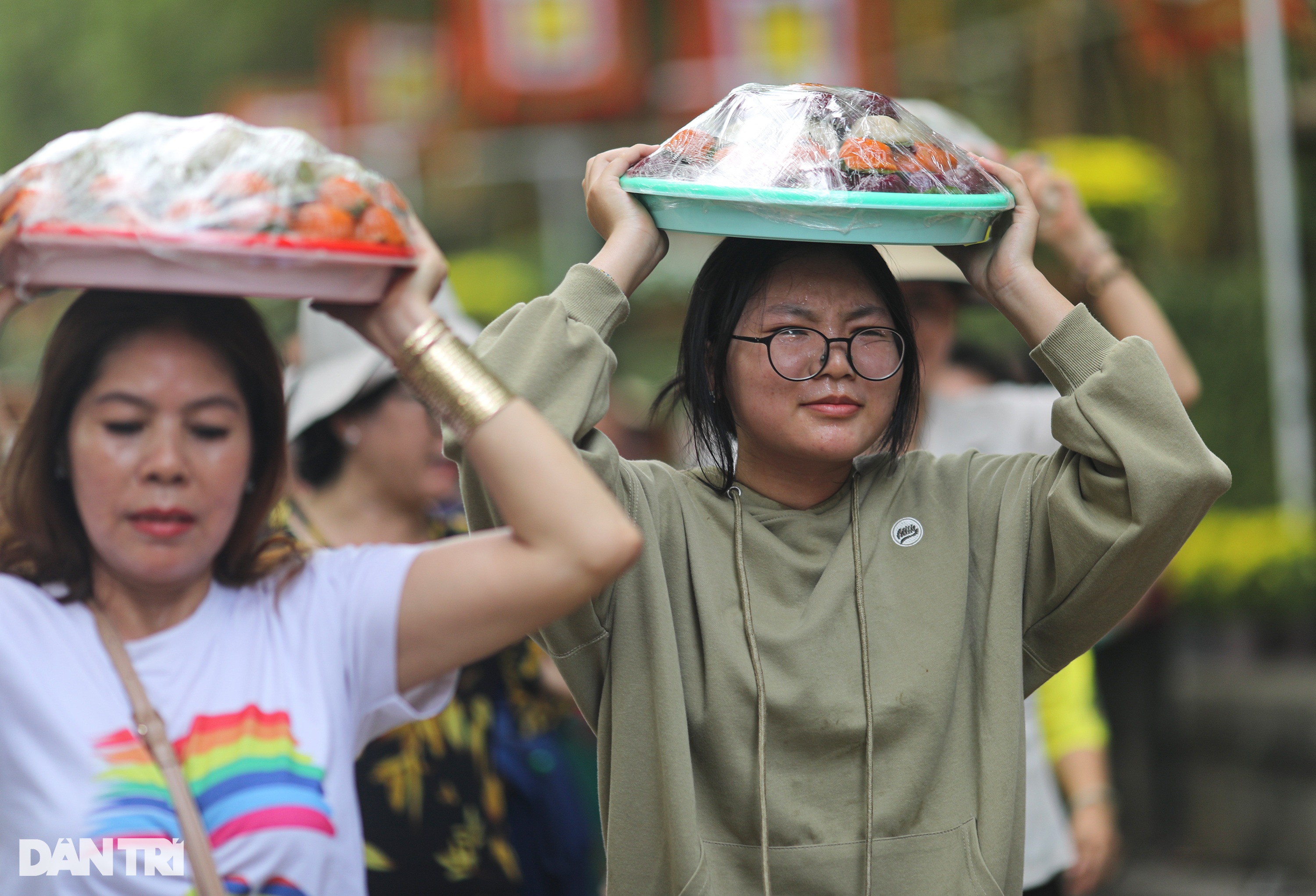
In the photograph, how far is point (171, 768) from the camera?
1.90 m

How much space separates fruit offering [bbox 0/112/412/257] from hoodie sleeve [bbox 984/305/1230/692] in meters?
0.96

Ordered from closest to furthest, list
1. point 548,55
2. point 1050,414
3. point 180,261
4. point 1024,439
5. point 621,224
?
point 180,261 < point 621,224 < point 1050,414 < point 1024,439 < point 548,55

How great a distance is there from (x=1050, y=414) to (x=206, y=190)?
1871 millimetres

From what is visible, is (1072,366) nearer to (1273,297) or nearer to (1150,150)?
(1273,297)

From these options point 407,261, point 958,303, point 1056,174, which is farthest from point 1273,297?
point 407,261

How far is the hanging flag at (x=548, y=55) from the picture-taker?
1209cm

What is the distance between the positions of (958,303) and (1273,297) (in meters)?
3.67

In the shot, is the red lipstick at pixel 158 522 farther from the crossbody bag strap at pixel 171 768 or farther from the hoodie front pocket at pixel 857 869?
the hoodie front pocket at pixel 857 869

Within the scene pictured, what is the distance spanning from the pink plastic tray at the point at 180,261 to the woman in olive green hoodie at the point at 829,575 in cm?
28

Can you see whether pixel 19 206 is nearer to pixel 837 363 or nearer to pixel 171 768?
pixel 171 768

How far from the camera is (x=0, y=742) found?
1.90 metres

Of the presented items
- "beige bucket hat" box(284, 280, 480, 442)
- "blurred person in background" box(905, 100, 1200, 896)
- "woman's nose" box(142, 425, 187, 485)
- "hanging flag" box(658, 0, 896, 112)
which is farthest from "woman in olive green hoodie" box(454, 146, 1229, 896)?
"hanging flag" box(658, 0, 896, 112)

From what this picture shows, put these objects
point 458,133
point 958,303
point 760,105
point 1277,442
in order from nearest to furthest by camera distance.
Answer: point 760,105
point 958,303
point 1277,442
point 458,133

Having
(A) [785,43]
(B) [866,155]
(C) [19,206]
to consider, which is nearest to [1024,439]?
(B) [866,155]
